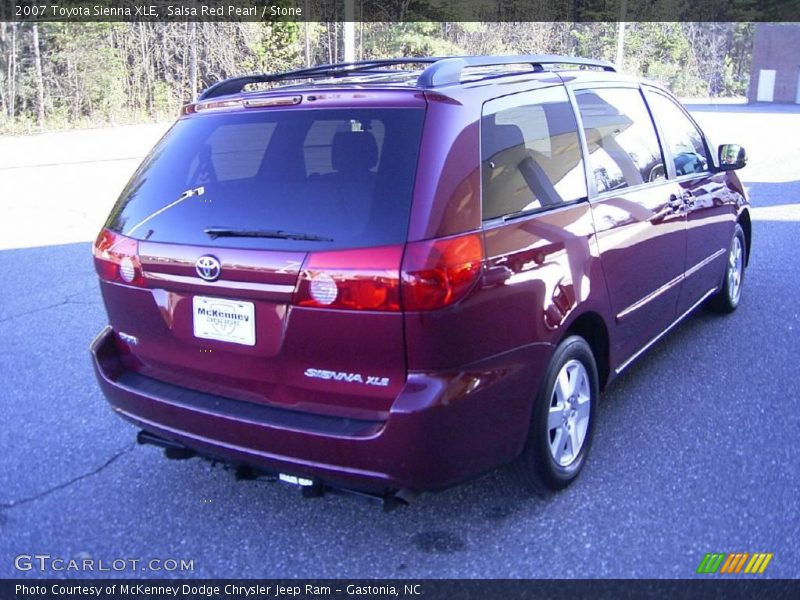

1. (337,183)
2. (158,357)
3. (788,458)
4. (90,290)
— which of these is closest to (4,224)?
(90,290)

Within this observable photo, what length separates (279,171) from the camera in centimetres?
302

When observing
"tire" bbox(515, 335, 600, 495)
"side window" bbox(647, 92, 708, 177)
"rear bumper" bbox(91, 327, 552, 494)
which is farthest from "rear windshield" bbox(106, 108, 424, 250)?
"side window" bbox(647, 92, 708, 177)

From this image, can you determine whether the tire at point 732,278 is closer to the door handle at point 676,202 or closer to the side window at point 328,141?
the door handle at point 676,202

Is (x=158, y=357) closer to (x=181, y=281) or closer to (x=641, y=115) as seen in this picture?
(x=181, y=281)

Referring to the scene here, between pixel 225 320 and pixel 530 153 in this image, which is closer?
pixel 225 320

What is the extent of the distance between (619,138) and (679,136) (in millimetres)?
1098

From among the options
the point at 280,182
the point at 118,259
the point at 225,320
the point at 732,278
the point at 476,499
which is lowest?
the point at 476,499

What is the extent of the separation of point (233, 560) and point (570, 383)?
62.4 inches

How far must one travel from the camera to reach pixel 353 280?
266 cm

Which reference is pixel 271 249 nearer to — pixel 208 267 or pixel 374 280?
pixel 208 267

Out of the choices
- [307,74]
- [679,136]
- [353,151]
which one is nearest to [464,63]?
[353,151]

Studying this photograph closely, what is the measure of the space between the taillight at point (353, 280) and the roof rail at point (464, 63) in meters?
Answer: 0.72

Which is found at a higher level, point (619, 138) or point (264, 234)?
point (619, 138)

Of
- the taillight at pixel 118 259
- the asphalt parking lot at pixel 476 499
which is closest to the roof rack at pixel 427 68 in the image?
the taillight at pixel 118 259
